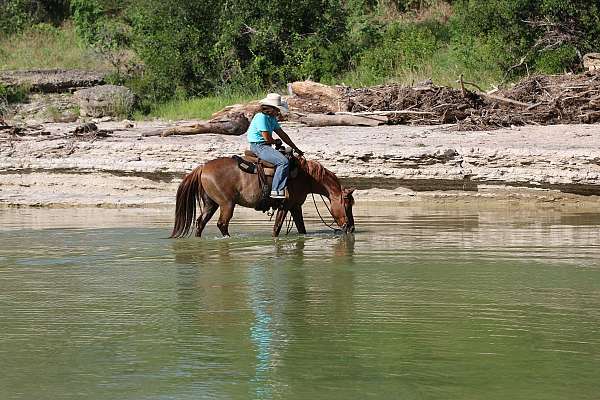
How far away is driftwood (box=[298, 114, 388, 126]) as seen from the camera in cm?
2003

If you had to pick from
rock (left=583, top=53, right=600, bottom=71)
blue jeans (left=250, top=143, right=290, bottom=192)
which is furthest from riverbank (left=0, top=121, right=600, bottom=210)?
blue jeans (left=250, top=143, right=290, bottom=192)

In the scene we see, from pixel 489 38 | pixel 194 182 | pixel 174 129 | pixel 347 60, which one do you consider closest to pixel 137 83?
pixel 347 60

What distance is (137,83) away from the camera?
26.6 metres

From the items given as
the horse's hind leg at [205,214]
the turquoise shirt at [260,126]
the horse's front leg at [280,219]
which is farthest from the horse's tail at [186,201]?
the horse's front leg at [280,219]

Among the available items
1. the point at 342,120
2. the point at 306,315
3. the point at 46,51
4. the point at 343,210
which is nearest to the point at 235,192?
the point at 343,210

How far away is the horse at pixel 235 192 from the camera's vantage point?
12922 millimetres

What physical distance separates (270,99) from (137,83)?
14397 mm

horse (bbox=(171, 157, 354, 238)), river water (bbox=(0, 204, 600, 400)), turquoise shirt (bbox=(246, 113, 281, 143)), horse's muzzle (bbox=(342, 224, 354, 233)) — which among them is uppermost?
turquoise shirt (bbox=(246, 113, 281, 143))

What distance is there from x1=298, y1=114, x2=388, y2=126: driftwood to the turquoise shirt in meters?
7.28

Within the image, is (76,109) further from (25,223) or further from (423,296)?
(423,296)

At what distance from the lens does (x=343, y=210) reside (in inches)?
518

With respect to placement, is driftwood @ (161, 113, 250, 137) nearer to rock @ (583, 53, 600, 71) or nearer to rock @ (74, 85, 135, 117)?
rock @ (74, 85, 135, 117)

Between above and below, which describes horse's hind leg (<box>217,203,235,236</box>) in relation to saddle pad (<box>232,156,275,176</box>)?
below

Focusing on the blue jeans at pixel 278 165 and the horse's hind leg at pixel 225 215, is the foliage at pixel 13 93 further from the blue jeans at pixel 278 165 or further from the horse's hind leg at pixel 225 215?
the blue jeans at pixel 278 165
